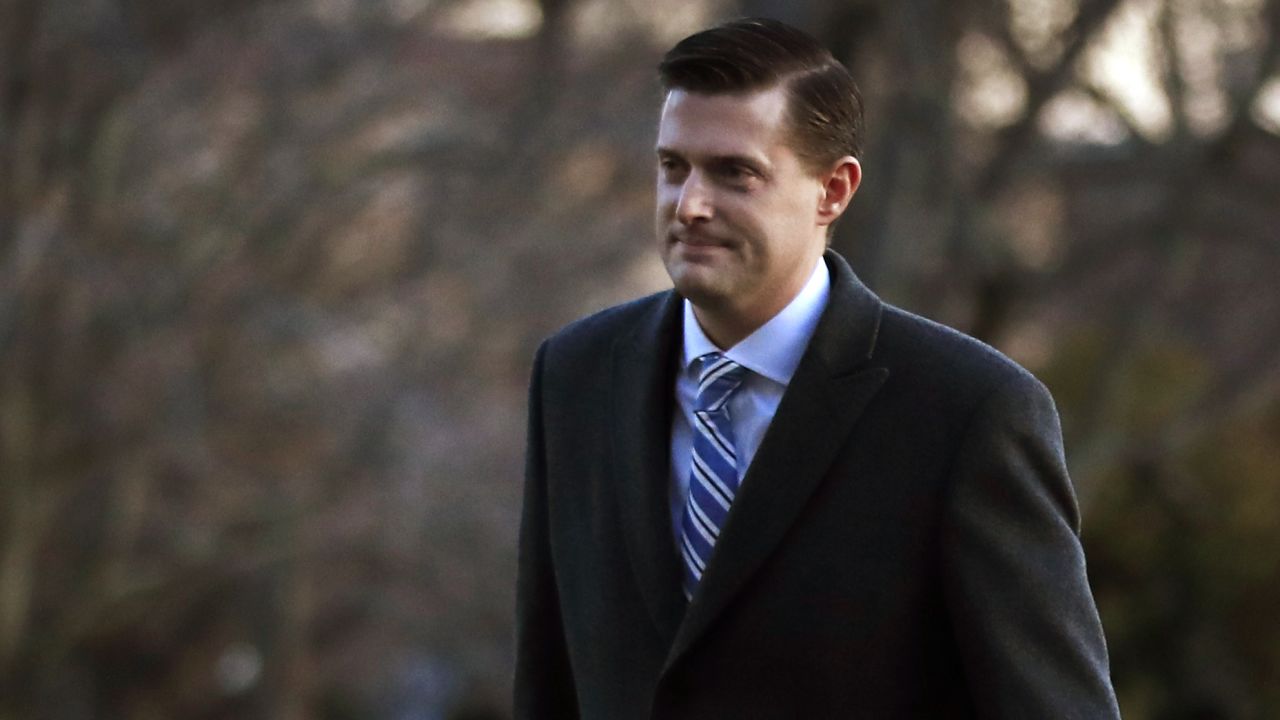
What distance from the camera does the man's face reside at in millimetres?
2904

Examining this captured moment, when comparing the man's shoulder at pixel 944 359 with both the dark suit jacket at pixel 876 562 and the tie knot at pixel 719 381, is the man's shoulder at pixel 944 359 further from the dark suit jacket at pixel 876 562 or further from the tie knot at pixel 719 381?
the tie knot at pixel 719 381

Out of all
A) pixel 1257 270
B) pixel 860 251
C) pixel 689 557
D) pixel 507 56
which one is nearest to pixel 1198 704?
pixel 1257 270

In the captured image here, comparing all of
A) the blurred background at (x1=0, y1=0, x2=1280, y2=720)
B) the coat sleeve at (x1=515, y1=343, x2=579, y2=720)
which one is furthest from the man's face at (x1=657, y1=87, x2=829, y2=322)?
the blurred background at (x1=0, y1=0, x2=1280, y2=720)

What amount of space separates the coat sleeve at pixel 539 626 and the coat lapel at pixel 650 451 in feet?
0.67

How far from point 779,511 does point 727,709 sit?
0.26 m

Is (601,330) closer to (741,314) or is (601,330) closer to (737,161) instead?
(741,314)

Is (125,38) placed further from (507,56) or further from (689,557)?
(689,557)

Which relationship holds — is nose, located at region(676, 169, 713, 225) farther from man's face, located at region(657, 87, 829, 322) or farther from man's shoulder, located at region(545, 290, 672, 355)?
man's shoulder, located at region(545, 290, 672, 355)

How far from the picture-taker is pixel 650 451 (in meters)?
3.10

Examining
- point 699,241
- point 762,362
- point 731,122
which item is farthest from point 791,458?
point 731,122

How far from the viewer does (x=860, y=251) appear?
10.8m

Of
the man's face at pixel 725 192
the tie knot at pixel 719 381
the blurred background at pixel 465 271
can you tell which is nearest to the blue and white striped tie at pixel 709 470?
the tie knot at pixel 719 381

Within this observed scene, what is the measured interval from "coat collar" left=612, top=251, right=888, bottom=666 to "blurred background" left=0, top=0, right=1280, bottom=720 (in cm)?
678

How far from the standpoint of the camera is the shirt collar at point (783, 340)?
9.98 ft
